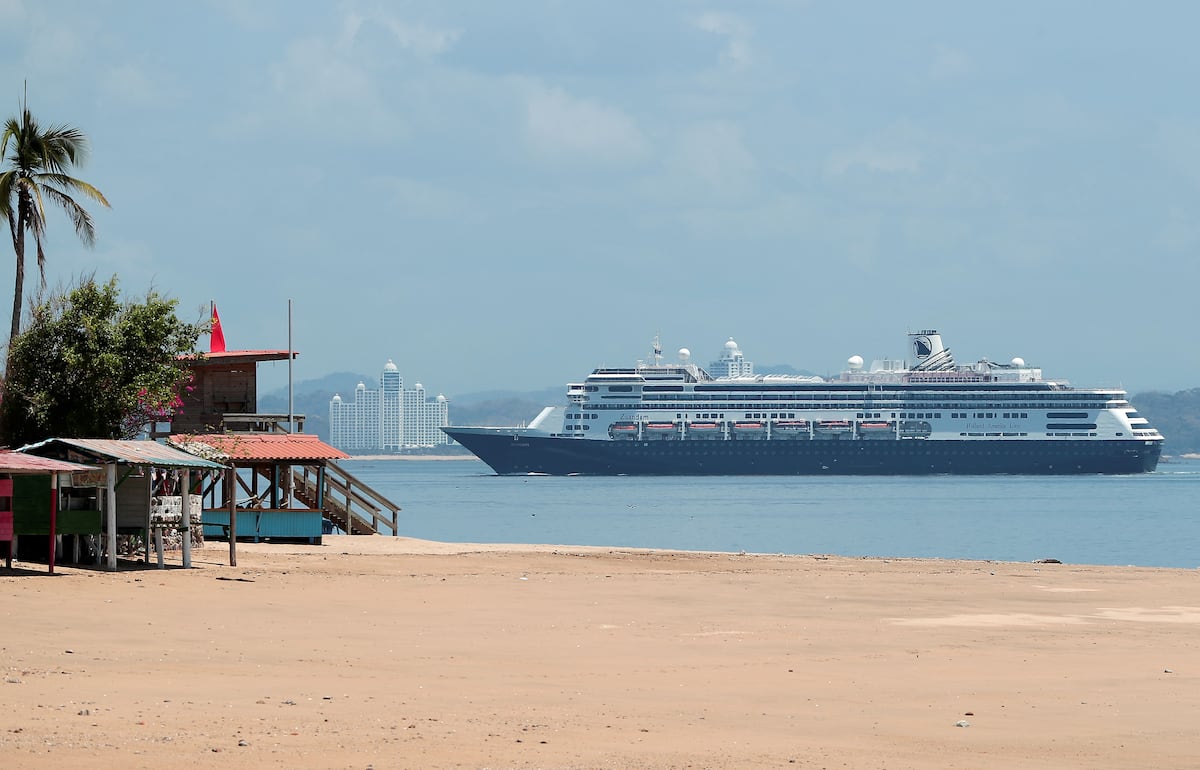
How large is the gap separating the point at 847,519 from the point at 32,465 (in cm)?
3940

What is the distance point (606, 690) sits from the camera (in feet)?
34.4

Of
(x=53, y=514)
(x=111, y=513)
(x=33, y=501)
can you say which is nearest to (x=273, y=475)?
(x=111, y=513)

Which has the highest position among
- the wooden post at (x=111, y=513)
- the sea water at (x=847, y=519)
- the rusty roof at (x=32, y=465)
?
the rusty roof at (x=32, y=465)

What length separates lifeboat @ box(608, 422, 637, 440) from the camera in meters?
113

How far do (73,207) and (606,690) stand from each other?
22498mm

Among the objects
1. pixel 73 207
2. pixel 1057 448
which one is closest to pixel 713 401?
pixel 1057 448

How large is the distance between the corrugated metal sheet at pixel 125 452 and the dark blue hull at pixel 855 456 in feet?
301

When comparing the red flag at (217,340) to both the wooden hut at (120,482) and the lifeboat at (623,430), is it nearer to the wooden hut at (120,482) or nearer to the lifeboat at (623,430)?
the wooden hut at (120,482)

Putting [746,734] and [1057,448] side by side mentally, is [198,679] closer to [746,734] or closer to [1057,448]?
[746,734]

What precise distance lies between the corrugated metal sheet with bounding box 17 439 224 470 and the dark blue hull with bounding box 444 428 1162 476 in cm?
9176

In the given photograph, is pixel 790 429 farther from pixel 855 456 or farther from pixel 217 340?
pixel 217 340

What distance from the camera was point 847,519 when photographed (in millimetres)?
54000

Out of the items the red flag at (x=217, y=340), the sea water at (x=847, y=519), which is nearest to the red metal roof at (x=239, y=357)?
the red flag at (x=217, y=340)

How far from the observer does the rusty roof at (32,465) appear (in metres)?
17.7
